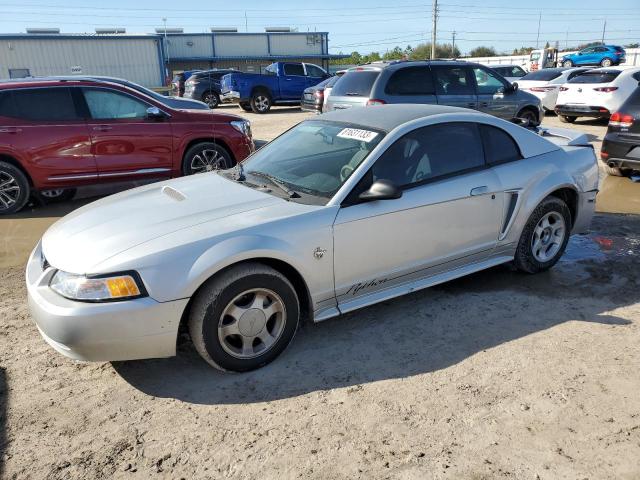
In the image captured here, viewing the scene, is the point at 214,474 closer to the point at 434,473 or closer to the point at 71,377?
the point at 434,473

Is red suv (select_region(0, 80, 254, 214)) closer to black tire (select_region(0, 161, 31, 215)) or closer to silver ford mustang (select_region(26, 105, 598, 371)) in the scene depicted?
black tire (select_region(0, 161, 31, 215))

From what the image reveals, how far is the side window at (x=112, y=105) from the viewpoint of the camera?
7.40 meters

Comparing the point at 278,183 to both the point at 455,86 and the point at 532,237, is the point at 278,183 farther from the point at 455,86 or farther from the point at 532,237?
the point at 455,86

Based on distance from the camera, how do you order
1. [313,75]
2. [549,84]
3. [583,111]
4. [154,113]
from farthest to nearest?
1. [313,75]
2. [549,84]
3. [583,111]
4. [154,113]

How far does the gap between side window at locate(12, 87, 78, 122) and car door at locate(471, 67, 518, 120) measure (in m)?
7.28

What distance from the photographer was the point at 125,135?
295 inches

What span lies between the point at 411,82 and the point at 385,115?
5709 mm

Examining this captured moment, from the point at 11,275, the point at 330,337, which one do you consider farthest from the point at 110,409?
the point at 11,275

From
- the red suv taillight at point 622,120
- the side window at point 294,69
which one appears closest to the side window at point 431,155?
the red suv taillight at point 622,120

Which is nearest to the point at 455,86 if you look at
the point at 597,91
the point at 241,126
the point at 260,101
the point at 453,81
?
the point at 453,81

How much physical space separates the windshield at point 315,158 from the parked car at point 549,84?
1399 cm

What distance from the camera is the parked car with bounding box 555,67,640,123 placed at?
46.0ft

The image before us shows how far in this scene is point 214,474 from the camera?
101 inches

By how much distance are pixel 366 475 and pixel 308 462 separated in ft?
0.96
